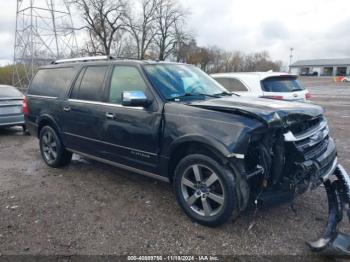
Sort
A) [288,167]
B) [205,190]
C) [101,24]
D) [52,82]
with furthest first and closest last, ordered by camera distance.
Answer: [101,24], [52,82], [205,190], [288,167]

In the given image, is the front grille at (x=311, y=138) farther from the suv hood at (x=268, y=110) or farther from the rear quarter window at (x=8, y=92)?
the rear quarter window at (x=8, y=92)

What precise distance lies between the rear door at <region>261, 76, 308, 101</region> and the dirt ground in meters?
3.42

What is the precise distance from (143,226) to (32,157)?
3.94 metres

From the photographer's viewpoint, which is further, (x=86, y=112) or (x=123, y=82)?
(x=86, y=112)

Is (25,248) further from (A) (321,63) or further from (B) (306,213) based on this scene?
(A) (321,63)

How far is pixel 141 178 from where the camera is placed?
490cm

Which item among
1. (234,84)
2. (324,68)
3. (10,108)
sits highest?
(324,68)

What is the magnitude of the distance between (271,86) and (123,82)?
4491 mm

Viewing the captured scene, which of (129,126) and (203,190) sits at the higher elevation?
(129,126)

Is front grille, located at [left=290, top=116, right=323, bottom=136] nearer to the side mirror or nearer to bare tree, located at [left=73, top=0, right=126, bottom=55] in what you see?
the side mirror

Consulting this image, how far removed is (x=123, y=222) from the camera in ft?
11.6

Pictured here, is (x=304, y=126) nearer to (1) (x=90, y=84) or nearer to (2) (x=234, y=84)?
(1) (x=90, y=84)

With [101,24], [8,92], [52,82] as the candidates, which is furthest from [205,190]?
[101,24]

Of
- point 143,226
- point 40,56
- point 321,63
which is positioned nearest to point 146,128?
point 143,226
